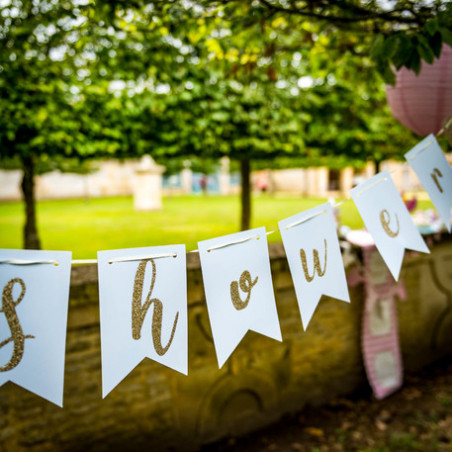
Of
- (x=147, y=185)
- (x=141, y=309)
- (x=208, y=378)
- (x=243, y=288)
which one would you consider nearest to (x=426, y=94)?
(x=243, y=288)

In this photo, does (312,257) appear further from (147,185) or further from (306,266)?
(147,185)

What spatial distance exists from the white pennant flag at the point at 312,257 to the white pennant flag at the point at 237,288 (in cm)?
12

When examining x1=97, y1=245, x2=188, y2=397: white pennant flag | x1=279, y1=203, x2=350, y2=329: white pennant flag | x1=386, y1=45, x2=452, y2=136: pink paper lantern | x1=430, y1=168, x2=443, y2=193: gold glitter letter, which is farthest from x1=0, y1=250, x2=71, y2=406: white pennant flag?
x1=386, y1=45, x2=452, y2=136: pink paper lantern

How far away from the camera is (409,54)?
1892 mm

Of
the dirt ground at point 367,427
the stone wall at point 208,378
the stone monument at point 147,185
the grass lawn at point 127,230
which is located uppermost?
the stone monument at point 147,185

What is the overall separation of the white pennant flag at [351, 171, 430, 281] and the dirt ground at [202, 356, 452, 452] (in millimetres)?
2656

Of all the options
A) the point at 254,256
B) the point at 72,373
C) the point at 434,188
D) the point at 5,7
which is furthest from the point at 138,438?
the point at 5,7

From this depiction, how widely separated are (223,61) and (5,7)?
1.78 m

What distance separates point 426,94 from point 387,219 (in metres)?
0.95

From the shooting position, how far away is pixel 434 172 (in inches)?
78.0

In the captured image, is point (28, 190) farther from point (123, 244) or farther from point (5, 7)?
point (5, 7)

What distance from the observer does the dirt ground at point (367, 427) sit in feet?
11.9

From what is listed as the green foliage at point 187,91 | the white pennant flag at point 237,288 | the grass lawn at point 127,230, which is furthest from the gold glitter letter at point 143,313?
the grass lawn at point 127,230

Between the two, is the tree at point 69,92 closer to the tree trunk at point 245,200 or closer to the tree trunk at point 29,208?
the tree trunk at point 29,208
